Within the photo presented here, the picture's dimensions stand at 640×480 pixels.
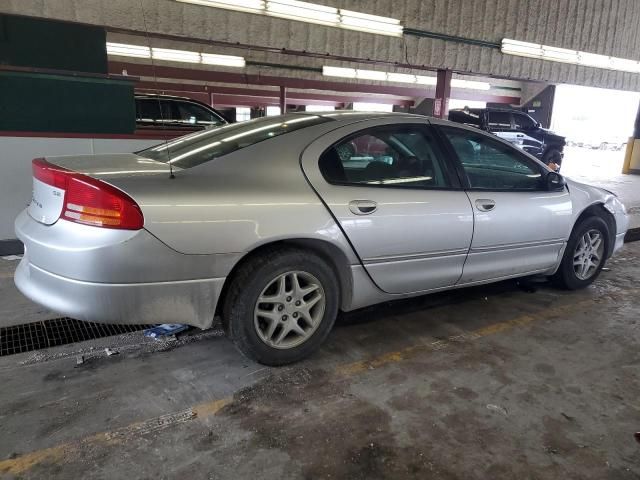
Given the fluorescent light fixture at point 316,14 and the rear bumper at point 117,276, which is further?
the fluorescent light fixture at point 316,14

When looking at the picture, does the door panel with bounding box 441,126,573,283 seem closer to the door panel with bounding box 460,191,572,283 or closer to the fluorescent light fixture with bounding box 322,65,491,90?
the door panel with bounding box 460,191,572,283

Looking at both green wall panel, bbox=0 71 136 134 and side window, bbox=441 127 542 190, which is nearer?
side window, bbox=441 127 542 190

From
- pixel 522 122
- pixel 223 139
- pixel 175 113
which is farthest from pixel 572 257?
pixel 522 122

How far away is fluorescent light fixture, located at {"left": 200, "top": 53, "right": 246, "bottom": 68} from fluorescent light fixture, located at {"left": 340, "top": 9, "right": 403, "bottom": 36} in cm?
618

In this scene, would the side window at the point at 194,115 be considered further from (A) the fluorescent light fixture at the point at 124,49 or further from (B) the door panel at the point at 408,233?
(B) the door panel at the point at 408,233

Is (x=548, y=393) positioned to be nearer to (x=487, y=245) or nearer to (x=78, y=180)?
(x=487, y=245)

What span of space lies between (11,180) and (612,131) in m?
39.4

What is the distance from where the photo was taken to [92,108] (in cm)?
534

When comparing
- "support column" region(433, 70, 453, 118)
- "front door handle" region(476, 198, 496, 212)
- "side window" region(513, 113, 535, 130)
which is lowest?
"front door handle" region(476, 198, 496, 212)

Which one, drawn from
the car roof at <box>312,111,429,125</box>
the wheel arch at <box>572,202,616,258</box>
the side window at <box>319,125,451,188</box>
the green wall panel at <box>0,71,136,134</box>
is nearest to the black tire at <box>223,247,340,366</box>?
the side window at <box>319,125,451,188</box>

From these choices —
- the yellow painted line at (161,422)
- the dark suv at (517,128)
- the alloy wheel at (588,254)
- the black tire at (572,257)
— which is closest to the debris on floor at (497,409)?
the yellow painted line at (161,422)

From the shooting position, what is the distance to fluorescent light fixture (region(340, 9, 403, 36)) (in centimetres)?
850

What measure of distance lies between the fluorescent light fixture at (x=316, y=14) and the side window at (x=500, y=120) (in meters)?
6.68

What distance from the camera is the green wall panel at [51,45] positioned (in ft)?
19.2
